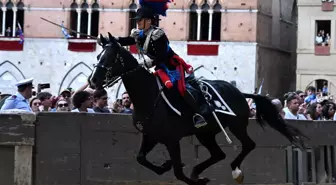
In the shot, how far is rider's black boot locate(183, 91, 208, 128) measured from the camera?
14031mm

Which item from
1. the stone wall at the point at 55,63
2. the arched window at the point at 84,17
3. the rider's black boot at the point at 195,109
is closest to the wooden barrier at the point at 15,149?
the rider's black boot at the point at 195,109

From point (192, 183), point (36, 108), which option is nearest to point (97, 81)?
point (192, 183)

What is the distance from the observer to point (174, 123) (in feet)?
46.0

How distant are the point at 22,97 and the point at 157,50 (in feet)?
10.6

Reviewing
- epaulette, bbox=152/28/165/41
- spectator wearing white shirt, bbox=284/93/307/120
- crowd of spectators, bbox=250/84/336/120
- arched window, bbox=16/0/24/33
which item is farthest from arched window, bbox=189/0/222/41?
epaulette, bbox=152/28/165/41

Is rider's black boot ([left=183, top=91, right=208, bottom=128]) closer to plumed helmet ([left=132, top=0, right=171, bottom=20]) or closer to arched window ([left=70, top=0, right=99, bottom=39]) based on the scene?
plumed helmet ([left=132, top=0, right=171, bottom=20])

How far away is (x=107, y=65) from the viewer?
13.3 metres

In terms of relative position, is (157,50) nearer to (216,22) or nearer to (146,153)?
(146,153)

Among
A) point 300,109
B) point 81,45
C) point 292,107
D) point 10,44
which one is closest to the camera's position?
point 292,107

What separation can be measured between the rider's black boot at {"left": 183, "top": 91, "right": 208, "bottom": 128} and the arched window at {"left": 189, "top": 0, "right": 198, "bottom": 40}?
4093 cm

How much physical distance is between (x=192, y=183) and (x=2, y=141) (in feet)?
11.0

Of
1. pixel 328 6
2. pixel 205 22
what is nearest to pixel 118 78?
pixel 328 6

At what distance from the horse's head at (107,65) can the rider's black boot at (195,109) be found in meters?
1.17

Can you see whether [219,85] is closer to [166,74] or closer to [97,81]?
[166,74]
